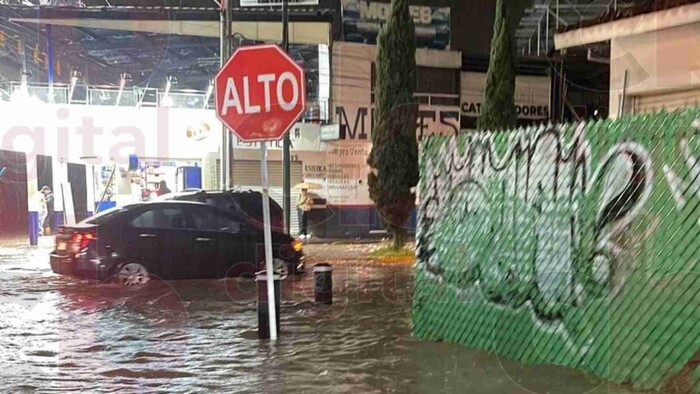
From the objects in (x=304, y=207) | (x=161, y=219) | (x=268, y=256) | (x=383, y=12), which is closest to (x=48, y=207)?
(x=304, y=207)

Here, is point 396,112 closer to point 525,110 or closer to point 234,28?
point 234,28

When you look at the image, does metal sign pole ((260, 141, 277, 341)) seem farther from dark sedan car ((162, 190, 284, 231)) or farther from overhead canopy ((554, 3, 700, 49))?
overhead canopy ((554, 3, 700, 49))

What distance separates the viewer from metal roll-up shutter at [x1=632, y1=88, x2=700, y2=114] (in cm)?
963

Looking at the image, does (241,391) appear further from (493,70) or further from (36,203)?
(36,203)

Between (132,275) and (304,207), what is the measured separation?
10073 mm

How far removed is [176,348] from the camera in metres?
7.76

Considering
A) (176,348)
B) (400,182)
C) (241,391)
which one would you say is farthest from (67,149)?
(241,391)

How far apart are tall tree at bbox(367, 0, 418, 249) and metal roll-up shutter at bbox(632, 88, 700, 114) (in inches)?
284

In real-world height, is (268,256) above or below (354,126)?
below

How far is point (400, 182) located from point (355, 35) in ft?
24.7

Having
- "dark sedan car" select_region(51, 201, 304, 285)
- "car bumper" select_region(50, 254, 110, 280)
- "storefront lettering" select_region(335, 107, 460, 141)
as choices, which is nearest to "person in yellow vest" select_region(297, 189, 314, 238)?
"storefront lettering" select_region(335, 107, 460, 141)

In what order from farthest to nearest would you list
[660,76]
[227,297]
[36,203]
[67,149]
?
[67,149] → [36,203] → [227,297] → [660,76]

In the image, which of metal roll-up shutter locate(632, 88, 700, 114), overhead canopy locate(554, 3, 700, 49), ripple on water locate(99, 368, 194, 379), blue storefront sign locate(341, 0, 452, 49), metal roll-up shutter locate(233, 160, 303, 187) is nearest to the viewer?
ripple on water locate(99, 368, 194, 379)

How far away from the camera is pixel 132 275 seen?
12.1 metres
